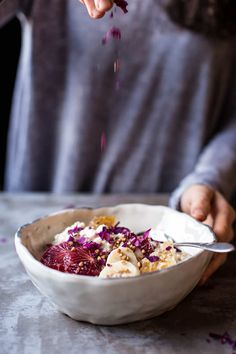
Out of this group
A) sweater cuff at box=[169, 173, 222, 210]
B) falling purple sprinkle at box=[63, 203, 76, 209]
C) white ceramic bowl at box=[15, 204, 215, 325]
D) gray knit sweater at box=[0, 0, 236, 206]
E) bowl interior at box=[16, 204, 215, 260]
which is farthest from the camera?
gray knit sweater at box=[0, 0, 236, 206]

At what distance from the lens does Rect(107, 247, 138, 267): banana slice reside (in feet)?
2.09

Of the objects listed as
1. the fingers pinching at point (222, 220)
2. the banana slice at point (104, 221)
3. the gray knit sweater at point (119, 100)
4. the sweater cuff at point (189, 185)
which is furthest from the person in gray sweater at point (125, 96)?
the banana slice at point (104, 221)

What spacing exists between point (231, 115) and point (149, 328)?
755mm

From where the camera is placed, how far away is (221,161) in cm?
112

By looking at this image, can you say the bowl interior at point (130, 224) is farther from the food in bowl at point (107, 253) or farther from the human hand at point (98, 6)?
the human hand at point (98, 6)

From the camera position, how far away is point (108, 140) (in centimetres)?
128

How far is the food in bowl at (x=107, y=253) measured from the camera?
64 cm

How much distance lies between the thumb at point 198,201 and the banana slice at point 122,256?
19cm

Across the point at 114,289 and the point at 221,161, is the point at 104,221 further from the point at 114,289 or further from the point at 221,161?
the point at 221,161

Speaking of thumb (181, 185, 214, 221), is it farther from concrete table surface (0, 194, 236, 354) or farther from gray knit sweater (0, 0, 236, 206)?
gray knit sweater (0, 0, 236, 206)

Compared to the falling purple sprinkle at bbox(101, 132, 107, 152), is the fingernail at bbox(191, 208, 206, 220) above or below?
above

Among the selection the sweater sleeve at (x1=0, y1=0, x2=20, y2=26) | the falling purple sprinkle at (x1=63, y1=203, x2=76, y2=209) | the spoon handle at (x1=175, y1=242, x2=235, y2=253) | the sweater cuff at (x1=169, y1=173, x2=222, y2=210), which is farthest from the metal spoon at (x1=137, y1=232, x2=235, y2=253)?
the sweater sleeve at (x1=0, y1=0, x2=20, y2=26)

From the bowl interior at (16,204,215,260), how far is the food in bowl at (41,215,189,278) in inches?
1.0

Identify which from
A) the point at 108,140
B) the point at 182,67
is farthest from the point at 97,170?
the point at 182,67
